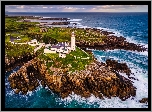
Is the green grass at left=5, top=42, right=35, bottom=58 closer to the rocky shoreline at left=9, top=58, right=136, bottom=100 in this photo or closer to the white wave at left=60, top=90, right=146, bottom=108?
the rocky shoreline at left=9, top=58, right=136, bottom=100

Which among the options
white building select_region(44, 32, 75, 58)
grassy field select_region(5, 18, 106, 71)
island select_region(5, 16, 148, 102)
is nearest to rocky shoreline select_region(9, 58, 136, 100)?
island select_region(5, 16, 148, 102)

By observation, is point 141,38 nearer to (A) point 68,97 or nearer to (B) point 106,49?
(B) point 106,49

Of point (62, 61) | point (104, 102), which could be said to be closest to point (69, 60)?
point (62, 61)

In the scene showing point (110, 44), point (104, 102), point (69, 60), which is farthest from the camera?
point (110, 44)

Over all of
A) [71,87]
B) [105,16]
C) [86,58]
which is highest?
[105,16]

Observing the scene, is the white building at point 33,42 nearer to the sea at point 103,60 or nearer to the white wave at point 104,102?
the sea at point 103,60

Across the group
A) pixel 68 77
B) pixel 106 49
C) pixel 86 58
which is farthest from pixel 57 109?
pixel 106 49

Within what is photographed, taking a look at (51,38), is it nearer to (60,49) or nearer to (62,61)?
(60,49)

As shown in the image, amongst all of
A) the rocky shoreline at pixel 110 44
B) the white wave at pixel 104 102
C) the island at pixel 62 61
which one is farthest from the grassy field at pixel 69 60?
the white wave at pixel 104 102

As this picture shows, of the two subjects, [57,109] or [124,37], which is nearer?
[57,109]
